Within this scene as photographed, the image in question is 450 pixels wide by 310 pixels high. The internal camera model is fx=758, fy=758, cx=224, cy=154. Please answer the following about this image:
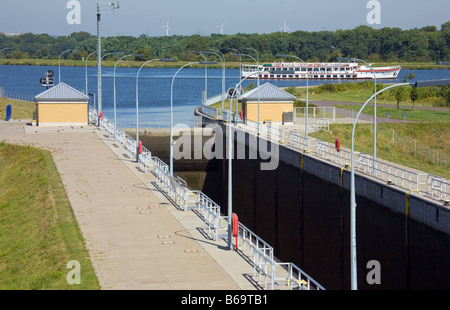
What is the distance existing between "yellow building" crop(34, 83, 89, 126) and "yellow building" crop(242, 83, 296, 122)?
14.4 metres

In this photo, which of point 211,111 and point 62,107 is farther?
point 211,111

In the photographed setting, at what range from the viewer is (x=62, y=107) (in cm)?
6334

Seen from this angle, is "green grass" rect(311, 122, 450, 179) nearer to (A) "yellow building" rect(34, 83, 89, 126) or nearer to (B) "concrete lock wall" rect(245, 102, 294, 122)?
(B) "concrete lock wall" rect(245, 102, 294, 122)

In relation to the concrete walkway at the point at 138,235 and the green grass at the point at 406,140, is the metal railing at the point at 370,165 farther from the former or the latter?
the concrete walkway at the point at 138,235

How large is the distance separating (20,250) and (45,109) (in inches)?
1381

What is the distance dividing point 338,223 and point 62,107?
36614mm

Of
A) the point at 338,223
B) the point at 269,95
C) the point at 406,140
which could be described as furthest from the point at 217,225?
the point at 269,95

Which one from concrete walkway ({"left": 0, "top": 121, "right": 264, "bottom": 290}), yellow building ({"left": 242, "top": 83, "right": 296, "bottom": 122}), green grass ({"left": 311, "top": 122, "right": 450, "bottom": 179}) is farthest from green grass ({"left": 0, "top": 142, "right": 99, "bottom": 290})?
green grass ({"left": 311, "top": 122, "right": 450, "bottom": 179})

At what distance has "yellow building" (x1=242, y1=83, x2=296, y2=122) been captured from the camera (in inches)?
2249

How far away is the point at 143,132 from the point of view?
2349 inches

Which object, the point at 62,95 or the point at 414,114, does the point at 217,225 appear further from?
the point at 414,114

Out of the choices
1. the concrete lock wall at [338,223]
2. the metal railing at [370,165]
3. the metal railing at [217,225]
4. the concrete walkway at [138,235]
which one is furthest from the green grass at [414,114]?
the concrete walkway at [138,235]
